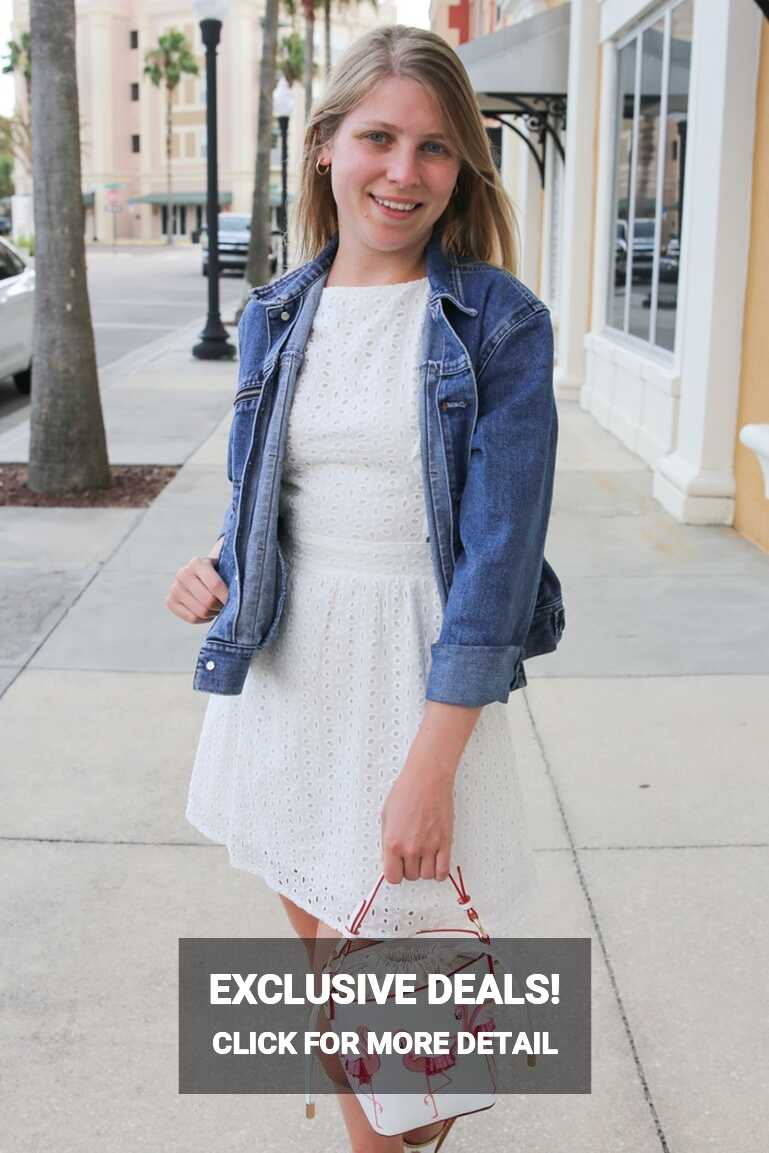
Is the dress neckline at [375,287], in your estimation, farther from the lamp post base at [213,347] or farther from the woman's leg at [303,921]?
the lamp post base at [213,347]

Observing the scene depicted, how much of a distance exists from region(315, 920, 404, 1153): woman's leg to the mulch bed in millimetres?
6161

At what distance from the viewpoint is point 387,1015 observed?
6.22ft

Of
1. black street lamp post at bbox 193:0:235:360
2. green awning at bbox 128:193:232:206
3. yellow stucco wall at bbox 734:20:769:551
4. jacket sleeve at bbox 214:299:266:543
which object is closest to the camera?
jacket sleeve at bbox 214:299:266:543

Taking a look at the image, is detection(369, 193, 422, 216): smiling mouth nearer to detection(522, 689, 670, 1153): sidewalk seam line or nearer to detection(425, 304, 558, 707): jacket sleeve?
detection(425, 304, 558, 707): jacket sleeve

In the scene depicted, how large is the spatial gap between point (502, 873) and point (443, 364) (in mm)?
761

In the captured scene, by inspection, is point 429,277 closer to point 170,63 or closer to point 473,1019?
point 473,1019

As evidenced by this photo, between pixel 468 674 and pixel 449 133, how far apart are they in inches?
29.1

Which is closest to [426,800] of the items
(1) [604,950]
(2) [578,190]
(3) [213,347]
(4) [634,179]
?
(1) [604,950]

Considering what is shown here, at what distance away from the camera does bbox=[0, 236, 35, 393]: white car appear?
41.0 ft

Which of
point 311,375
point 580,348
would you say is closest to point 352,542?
point 311,375

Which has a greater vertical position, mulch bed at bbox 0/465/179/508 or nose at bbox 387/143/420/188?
nose at bbox 387/143/420/188

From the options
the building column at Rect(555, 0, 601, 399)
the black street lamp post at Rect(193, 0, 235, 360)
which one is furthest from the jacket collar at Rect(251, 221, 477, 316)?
the black street lamp post at Rect(193, 0, 235, 360)

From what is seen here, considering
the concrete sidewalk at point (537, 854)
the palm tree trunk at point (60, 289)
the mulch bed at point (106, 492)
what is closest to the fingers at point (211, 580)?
the concrete sidewalk at point (537, 854)

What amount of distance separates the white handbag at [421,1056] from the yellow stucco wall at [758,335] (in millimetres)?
5163
